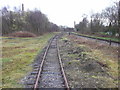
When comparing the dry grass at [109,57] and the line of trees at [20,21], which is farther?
the line of trees at [20,21]

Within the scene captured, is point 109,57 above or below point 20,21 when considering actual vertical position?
below

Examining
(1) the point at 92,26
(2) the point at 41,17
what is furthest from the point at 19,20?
(1) the point at 92,26

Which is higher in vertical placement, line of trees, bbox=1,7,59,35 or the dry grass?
line of trees, bbox=1,7,59,35

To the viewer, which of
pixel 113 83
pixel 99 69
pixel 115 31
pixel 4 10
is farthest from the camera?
pixel 4 10

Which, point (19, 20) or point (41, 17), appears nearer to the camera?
point (19, 20)

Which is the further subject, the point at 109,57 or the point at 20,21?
the point at 20,21

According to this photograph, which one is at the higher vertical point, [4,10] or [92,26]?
[4,10]

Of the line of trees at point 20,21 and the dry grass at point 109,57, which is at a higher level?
the line of trees at point 20,21

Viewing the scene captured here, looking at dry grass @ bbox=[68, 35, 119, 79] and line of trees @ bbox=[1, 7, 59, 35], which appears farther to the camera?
line of trees @ bbox=[1, 7, 59, 35]

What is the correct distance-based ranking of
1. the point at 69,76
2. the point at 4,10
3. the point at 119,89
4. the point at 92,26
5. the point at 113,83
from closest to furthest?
the point at 119,89 < the point at 113,83 < the point at 69,76 < the point at 4,10 < the point at 92,26

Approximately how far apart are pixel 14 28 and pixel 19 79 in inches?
1878

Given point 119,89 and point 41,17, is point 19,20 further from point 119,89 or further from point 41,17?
point 119,89

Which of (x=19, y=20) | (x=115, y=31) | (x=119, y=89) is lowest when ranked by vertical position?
(x=119, y=89)

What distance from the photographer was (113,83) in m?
6.34
